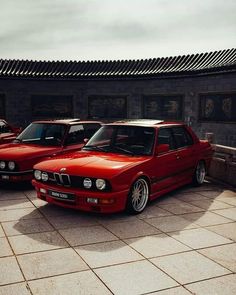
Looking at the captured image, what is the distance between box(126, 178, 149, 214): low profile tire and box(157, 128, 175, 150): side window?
3.22 ft

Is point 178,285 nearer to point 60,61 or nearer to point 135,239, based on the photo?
point 135,239

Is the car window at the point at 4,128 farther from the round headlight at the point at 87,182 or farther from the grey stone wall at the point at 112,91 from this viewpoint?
the round headlight at the point at 87,182

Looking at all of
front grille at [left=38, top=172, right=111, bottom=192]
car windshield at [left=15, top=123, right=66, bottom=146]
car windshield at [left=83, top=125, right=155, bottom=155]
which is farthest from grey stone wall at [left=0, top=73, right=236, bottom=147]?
front grille at [left=38, top=172, right=111, bottom=192]

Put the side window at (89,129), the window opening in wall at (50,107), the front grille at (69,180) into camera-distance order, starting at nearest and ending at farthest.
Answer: the front grille at (69,180)
the side window at (89,129)
the window opening in wall at (50,107)

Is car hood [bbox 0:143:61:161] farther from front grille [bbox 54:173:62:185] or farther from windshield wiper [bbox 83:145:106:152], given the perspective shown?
front grille [bbox 54:173:62:185]

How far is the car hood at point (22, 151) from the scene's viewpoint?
702 centimetres

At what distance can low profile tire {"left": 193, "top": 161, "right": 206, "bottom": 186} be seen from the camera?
7800 millimetres

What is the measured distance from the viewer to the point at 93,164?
5539 millimetres

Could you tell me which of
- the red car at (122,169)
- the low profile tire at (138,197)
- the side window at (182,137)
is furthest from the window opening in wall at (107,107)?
the low profile tire at (138,197)

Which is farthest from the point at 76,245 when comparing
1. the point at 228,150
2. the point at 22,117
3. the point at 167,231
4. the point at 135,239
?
the point at 22,117

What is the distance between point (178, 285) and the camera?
3.42 m

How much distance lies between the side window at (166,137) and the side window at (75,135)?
2.48 meters

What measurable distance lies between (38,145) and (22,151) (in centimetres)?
68

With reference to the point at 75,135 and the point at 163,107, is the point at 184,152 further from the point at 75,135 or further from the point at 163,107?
the point at 163,107
